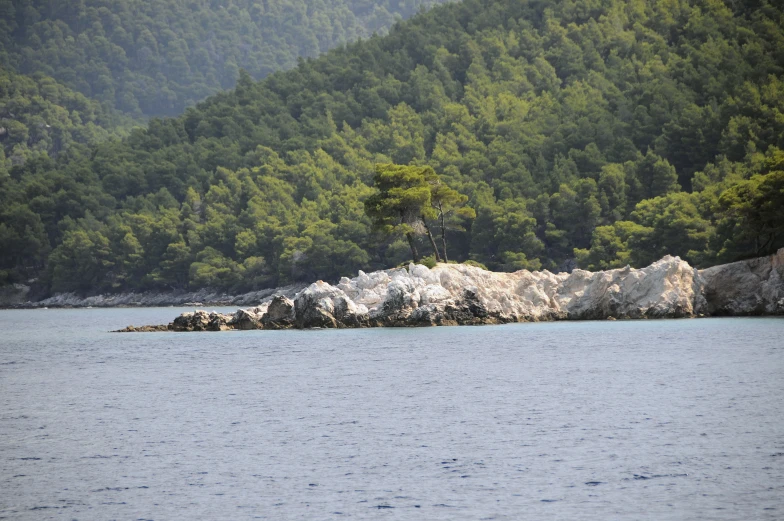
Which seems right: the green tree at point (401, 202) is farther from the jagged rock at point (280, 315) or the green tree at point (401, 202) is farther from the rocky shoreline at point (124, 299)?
the rocky shoreline at point (124, 299)

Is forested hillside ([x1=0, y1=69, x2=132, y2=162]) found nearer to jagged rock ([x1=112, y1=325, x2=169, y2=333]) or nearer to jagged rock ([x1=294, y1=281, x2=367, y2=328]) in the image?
jagged rock ([x1=112, y1=325, x2=169, y2=333])

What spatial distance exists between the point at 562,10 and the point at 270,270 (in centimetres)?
5764

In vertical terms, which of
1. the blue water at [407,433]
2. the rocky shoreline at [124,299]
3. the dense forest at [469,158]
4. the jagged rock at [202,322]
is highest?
the dense forest at [469,158]

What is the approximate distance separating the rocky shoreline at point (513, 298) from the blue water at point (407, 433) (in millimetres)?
9629

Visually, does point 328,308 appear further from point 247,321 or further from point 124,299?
point 124,299

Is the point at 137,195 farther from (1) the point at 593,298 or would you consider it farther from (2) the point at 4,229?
(1) the point at 593,298

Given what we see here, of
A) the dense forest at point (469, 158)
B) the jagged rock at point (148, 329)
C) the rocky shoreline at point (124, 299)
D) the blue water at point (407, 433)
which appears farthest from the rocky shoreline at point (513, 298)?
the rocky shoreline at point (124, 299)

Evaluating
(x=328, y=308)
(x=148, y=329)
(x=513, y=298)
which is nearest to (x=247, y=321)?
(x=328, y=308)

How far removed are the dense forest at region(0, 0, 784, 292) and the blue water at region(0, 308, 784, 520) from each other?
22.7 metres

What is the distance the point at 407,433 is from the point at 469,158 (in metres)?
83.0

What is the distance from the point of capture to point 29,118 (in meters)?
178

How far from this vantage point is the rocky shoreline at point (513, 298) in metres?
50.8

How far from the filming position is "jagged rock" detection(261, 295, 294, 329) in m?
54.6

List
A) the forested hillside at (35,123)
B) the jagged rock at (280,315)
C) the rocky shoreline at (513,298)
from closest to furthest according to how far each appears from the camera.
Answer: the rocky shoreline at (513,298)
the jagged rock at (280,315)
the forested hillside at (35,123)
